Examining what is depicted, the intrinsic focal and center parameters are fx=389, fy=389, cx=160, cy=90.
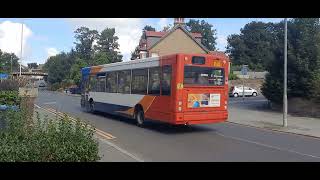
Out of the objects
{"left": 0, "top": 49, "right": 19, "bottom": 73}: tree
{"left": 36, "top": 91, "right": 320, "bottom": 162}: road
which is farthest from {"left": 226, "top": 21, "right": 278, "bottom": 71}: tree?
{"left": 36, "top": 91, "right": 320, "bottom": 162}: road

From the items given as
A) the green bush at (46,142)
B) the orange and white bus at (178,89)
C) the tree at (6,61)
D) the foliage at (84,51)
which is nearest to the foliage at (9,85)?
the orange and white bus at (178,89)

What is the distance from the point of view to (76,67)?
76.2 metres

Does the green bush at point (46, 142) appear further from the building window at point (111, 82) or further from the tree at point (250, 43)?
the tree at point (250, 43)

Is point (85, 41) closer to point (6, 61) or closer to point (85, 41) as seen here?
point (85, 41)

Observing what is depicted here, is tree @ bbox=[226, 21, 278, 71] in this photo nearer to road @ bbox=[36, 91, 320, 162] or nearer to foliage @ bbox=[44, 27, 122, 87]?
foliage @ bbox=[44, 27, 122, 87]

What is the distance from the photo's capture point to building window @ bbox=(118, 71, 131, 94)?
58.9ft

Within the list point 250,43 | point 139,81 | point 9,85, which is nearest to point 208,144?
point 139,81

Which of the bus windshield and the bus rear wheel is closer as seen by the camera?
the bus windshield

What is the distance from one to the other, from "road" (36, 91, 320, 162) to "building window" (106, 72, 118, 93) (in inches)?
114

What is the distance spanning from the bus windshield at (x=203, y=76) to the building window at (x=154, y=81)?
1377 millimetres

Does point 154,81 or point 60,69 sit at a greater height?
point 60,69

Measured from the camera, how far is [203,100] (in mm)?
14867

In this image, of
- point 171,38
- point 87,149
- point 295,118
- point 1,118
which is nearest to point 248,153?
point 87,149

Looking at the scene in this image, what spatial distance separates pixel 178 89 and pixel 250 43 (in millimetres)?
94586
